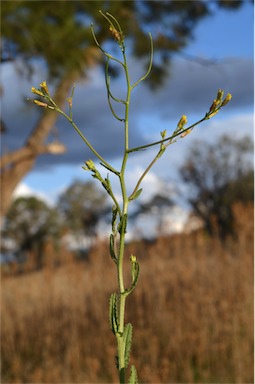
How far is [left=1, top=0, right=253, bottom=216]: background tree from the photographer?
226 inches

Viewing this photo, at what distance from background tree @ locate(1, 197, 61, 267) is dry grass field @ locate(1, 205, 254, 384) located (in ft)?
50.9

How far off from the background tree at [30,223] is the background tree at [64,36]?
1356 cm

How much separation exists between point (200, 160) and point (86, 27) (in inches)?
460

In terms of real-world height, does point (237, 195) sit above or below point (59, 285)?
above

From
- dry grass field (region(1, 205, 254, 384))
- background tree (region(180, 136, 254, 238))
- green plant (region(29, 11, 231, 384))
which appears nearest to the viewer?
green plant (region(29, 11, 231, 384))

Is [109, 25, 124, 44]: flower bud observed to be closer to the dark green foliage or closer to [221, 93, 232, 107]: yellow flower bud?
[221, 93, 232, 107]: yellow flower bud

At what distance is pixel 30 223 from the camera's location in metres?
22.1

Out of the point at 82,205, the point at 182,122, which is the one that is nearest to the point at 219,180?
the point at 82,205

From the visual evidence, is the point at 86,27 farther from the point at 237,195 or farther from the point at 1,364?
the point at 237,195

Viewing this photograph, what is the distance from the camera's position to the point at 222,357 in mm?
4137

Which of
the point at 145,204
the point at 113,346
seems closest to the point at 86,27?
the point at 113,346

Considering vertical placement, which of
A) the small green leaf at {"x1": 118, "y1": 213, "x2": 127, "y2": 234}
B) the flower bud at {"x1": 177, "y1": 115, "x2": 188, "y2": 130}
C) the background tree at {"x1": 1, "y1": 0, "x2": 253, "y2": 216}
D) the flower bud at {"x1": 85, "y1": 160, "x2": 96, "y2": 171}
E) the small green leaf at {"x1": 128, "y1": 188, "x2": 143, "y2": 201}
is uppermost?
the background tree at {"x1": 1, "y1": 0, "x2": 253, "y2": 216}

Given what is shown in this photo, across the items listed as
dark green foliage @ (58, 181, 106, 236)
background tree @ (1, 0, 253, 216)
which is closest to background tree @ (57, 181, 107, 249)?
dark green foliage @ (58, 181, 106, 236)

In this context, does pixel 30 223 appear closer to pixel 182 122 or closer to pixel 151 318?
pixel 151 318
